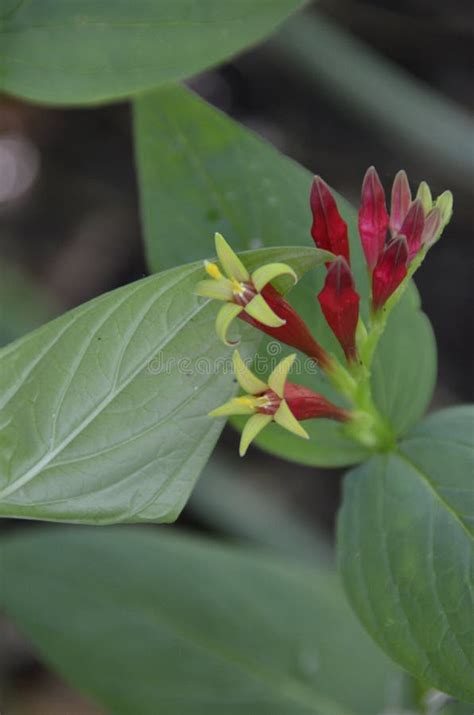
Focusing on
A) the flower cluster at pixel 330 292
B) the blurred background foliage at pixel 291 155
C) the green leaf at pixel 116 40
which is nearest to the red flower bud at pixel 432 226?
the flower cluster at pixel 330 292

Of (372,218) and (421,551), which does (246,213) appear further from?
(421,551)

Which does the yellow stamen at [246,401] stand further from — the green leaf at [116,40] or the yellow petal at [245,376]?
the green leaf at [116,40]

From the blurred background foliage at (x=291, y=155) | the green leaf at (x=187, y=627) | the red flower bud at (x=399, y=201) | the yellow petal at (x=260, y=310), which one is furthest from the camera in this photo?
the blurred background foliage at (x=291, y=155)

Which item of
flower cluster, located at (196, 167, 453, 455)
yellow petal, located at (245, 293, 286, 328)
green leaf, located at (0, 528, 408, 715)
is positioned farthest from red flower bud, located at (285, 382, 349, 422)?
green leaf, located at (0, 528, 408, 715)

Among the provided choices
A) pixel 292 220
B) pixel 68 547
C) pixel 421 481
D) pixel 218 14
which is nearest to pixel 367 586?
pixel 421 481

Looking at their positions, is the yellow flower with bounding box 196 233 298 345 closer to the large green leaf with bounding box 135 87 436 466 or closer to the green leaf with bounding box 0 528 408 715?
the large green leaf with bounding box 135 87 436 466

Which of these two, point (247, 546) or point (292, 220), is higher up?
point (292, 220)

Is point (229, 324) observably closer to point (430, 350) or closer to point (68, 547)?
point (430, 350)
